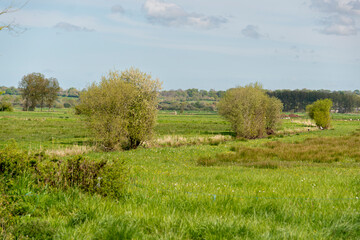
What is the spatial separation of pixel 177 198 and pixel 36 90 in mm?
141009

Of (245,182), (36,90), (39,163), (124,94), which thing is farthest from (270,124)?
(36,90)

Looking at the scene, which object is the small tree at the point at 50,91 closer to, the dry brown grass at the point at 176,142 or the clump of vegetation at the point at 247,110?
the clump of vegetation at the point at 247,110

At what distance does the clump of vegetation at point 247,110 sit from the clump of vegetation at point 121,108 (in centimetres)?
2447

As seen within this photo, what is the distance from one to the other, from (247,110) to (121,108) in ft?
96.8

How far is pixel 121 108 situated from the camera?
111ft

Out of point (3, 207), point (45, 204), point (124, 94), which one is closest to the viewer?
point (3, 207)

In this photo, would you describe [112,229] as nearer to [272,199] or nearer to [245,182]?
[272,199]

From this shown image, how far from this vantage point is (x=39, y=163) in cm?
876

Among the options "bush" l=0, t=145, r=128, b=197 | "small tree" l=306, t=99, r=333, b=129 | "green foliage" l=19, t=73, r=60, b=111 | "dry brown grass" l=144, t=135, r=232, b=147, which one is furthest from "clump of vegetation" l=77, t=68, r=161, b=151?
"green foliage" l=19, t=73, r=60, b=111

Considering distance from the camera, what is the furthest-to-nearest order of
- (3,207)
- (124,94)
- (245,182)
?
(124,94) → (245,182) → (3,207)

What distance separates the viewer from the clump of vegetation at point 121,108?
108 feet

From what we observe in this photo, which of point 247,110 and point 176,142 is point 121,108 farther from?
point 247,110

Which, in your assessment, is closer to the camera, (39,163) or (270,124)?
(39,163)

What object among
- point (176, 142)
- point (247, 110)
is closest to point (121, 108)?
point (176, 142)
